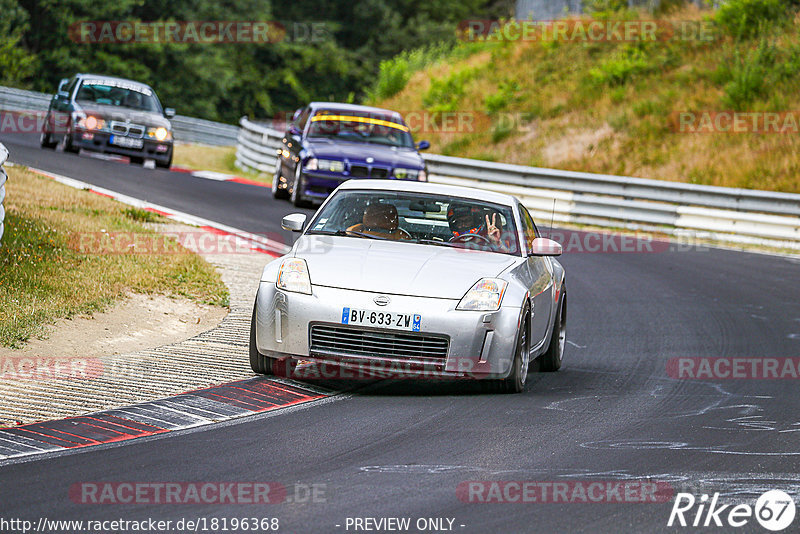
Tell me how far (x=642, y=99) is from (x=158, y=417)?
86.5ft

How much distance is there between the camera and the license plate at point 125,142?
25.2 meters

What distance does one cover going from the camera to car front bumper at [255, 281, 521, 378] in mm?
8398

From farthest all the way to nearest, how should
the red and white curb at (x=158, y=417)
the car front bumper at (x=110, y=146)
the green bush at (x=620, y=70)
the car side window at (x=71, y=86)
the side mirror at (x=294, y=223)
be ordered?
the green bush at (x=620, y=70)
the car side window at (x=71, y=86)
the car front bumper at (x=110, y=146)
the side mirror at (x=294, y=223)
the red and white curb at (x=158, y=417)

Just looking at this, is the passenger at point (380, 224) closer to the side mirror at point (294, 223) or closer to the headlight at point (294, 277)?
the side mirror at point (294, 223)

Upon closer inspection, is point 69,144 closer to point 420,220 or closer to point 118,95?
point 118,95

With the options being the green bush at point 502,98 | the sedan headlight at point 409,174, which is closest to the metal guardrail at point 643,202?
the sedan headlight at point 409,174

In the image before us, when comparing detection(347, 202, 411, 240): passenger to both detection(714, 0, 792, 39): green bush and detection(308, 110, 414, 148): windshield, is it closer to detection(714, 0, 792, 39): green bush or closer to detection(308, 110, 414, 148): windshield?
detection(308, 110, 414, 148): windshield

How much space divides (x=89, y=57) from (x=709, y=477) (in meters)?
45.3

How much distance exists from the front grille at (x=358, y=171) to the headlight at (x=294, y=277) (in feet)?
38.9

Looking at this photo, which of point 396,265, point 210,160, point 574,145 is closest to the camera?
point 396,265

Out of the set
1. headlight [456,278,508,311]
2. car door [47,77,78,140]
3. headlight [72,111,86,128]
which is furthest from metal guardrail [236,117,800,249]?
headlight [456,278,508,311]

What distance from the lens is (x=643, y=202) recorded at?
2403 cm

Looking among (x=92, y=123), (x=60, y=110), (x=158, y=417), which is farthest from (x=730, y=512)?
(x=60, y=110)

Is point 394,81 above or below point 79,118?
above
